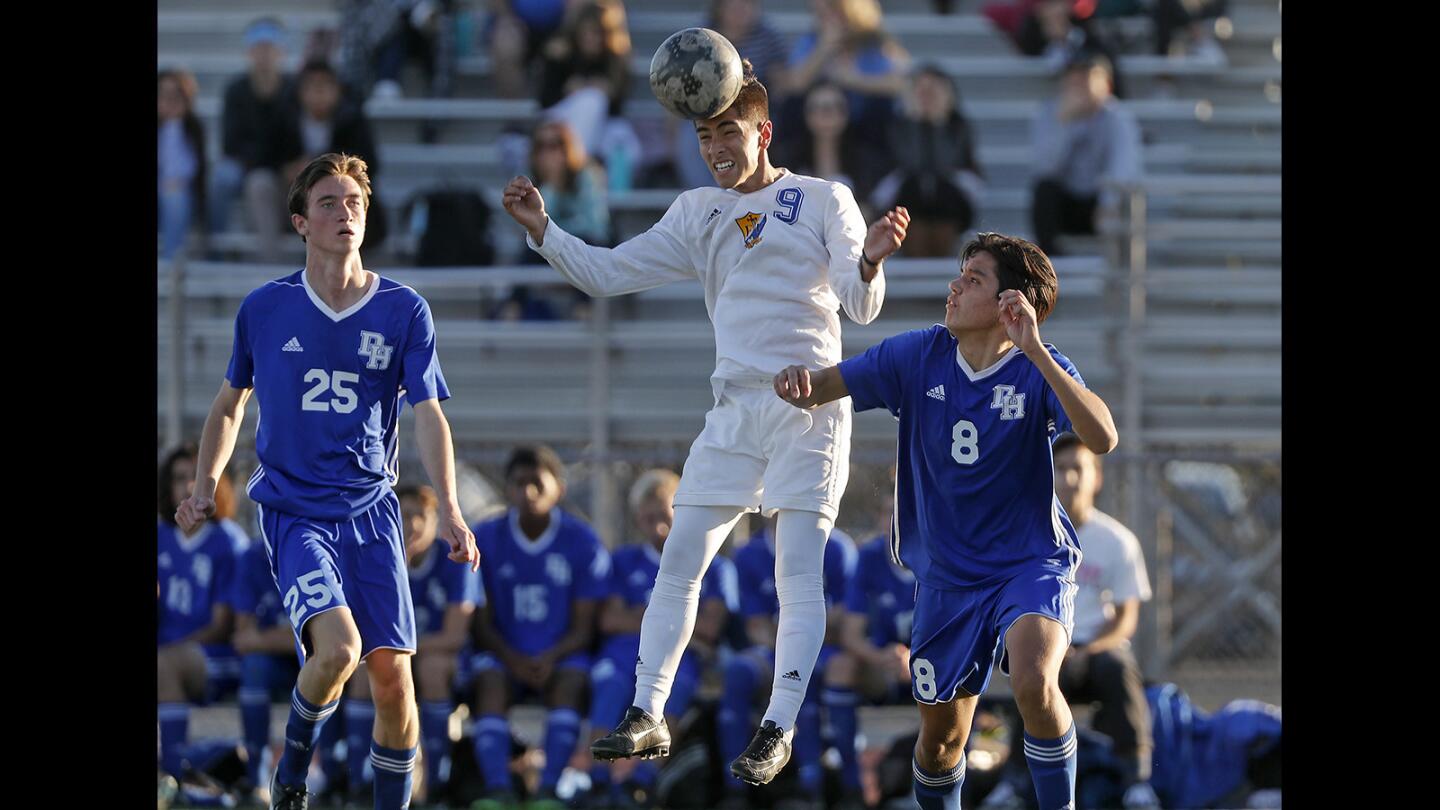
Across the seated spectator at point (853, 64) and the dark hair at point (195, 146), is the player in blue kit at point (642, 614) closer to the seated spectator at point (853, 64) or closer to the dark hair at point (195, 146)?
the seated spectator at point (853, 64)

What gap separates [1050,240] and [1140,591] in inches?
134

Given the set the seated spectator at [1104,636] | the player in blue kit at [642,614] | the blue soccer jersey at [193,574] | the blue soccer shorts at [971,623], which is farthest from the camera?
the blue soccer jersey at [193,574]

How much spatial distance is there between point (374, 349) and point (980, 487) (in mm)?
2142

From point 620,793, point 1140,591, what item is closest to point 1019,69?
point 1140,591

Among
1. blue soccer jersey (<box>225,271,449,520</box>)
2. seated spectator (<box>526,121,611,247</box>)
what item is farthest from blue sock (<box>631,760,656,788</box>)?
seated spectator (<box>526,121,611,247</box>)

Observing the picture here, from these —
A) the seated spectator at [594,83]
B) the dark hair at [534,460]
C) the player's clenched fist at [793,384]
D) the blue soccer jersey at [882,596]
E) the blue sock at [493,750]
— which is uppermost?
the seated spectator at [594,83]

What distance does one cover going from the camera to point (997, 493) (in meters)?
6.82

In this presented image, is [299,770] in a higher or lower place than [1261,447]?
lower

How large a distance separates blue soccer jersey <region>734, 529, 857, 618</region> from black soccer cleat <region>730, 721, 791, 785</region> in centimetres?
354

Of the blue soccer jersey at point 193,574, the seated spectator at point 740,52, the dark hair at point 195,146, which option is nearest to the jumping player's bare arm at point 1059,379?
the blue soccer jersey at point 193,574

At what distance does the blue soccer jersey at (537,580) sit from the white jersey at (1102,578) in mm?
2370

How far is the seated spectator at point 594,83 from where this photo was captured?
13.7 m
